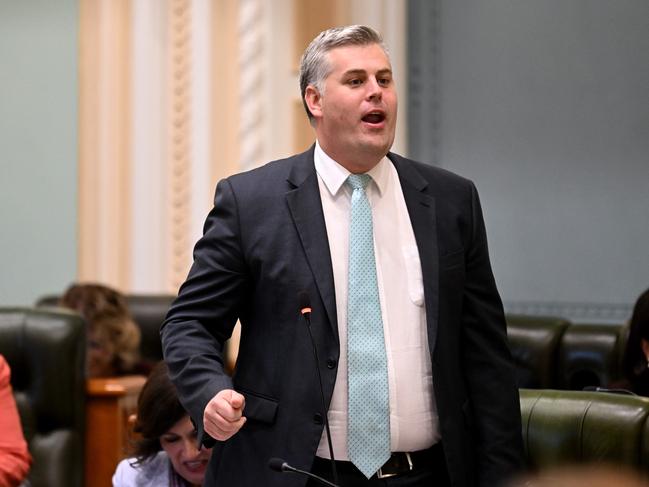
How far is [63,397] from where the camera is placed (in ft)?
12.1

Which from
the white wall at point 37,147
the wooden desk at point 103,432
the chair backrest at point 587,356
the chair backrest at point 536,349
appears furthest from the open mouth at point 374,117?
the white wall at point 37,147

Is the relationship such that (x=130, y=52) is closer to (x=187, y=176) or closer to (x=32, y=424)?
(x=187, y=176)

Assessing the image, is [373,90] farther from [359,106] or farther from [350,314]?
[350,314]

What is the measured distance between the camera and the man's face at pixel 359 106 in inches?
83.3

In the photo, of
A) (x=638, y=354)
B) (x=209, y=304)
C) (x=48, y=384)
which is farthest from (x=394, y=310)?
(x=48, y=384)

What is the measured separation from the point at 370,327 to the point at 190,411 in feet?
1.10

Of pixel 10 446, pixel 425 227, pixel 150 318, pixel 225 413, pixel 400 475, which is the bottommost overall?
pixel 10 446

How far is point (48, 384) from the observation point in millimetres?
3670

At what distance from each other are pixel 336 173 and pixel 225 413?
53 centimetres

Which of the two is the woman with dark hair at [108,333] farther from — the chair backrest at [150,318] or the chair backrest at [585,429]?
the chair backrest at [585,429]

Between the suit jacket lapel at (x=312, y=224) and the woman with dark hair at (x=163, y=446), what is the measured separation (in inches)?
33.1

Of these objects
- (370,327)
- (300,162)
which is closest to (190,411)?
(370,327)

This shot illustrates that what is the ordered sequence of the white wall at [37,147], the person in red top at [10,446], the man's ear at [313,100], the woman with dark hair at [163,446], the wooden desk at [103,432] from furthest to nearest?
the white wall at [37,147]
the wooden desk at [103,432]
the person in red top at [10,446]
the woman with dark hair at [163,446]
the man's ear at [313,100]

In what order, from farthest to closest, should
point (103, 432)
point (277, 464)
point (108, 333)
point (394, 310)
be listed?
point (108, 333)
point (103, 432)
point (394, 310)
point (277, 464)
